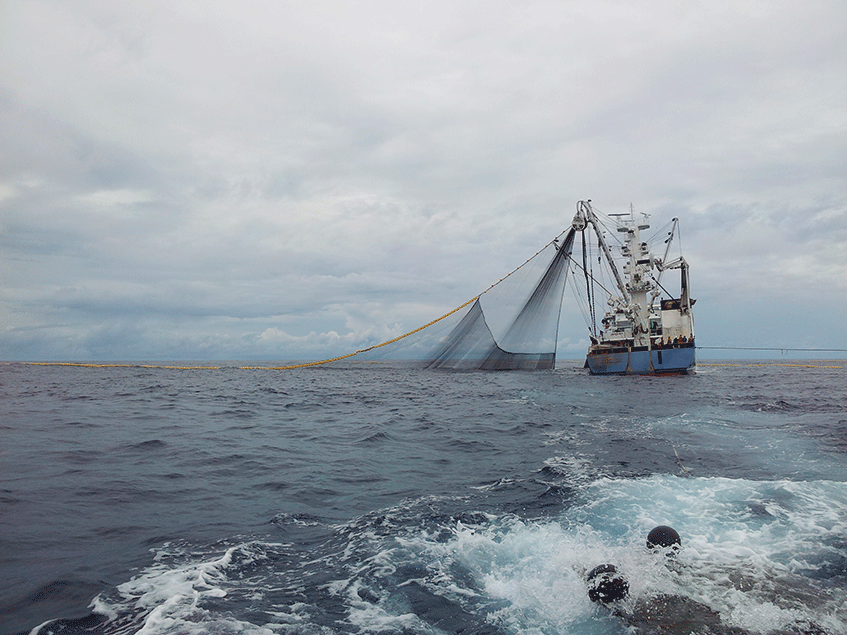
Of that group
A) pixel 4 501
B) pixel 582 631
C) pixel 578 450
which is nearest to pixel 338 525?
pixel 582 631

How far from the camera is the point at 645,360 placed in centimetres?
4281

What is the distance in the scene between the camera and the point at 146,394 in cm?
2830

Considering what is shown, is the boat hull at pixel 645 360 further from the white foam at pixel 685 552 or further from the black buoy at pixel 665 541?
the black buoy at pixel 665 541

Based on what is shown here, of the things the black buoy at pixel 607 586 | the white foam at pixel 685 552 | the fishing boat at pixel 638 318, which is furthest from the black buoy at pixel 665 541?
the fishing boat at pixel 638 318

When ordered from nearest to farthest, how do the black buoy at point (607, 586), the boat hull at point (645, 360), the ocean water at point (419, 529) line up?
the ocean water at point (419, 529)
the black buoy at point (607, 586)
the boat hull at point (645, 360)

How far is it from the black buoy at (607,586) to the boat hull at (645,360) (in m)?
41.5

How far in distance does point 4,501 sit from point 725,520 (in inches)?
492

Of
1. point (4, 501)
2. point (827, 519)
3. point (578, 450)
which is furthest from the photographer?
point (578, 450)

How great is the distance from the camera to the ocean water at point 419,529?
16.0 feet

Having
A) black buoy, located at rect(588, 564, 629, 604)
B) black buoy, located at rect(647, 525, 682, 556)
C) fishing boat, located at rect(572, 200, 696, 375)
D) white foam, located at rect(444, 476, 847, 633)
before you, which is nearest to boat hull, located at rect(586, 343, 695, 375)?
fishing boat, located at rect(572, 200, 696, 375)

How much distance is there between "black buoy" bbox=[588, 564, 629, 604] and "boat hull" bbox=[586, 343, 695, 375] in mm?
41507

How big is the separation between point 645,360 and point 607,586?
138ft

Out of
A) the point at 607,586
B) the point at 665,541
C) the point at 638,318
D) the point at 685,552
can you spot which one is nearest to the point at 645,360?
the point at 638,318

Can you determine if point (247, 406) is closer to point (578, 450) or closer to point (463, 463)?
Result: point (463, 463)
